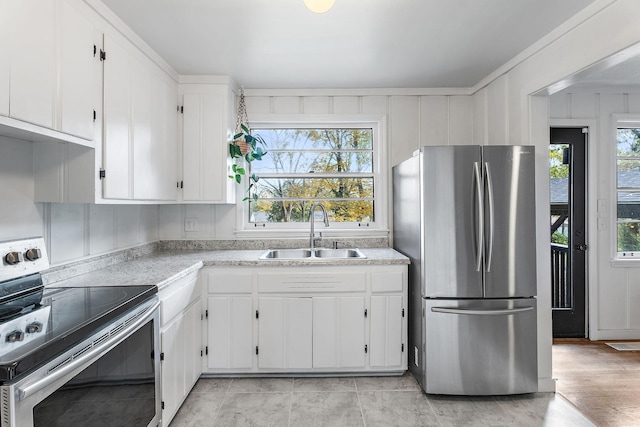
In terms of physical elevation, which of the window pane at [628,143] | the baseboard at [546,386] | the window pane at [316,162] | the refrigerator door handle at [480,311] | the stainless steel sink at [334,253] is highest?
the window pane at [628,143]

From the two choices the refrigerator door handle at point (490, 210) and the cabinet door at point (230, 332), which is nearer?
Answer: the refrigerator door handle at point (490, 210)

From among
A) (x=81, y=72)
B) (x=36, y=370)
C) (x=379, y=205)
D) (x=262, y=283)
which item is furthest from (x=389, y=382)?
(x=81, y=72)

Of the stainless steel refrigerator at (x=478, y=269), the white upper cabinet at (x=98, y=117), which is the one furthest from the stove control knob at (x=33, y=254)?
the stainless steel refrigerator at (x=478, y=269)

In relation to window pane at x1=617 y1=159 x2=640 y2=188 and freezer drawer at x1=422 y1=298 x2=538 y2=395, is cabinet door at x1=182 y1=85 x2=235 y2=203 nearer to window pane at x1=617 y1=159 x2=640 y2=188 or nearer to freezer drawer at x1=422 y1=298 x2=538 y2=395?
freezer drawer at x1=422 y1=298 x2=538 y2=395

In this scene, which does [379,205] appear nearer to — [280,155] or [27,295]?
[280,155]

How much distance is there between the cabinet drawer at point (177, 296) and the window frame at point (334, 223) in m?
0.87

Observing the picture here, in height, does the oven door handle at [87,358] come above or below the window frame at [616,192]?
below

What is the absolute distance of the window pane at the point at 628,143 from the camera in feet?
10.9

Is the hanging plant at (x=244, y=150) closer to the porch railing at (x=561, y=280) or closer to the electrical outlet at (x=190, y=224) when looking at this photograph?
the electrical outlet at (x=190, y=224)

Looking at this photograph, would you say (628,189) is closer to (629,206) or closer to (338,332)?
(629,206)

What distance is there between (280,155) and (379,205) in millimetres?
1067

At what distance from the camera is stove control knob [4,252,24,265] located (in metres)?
1.41

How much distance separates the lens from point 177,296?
2.04m

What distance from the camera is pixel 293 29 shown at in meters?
2.09
